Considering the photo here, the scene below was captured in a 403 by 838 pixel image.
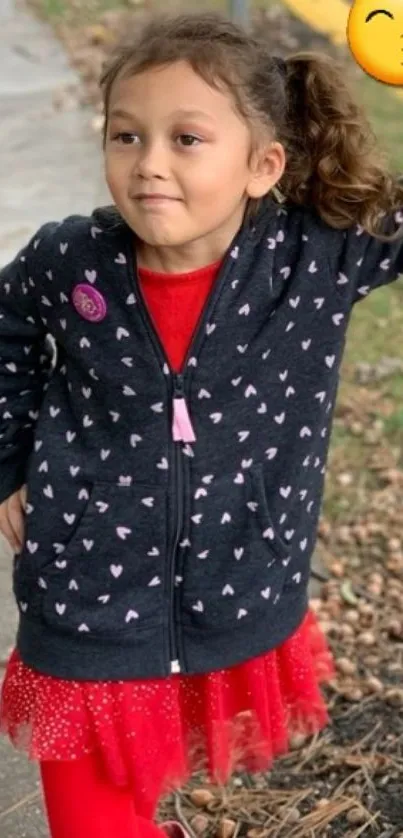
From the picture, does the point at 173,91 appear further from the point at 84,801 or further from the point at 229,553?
the point at 84,801

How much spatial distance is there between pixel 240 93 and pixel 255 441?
488mm

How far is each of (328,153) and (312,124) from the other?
0.05 m

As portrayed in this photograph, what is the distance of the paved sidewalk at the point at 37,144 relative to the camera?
16.8 ft

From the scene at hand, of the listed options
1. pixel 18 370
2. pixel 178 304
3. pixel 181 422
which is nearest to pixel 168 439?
pixel 181 422

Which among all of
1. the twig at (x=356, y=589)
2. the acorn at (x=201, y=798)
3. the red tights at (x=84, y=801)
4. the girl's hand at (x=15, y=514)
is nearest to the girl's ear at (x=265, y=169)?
the girl's hand at (x=15, y=514)

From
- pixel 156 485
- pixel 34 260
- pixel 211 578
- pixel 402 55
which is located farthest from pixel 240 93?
pixel 211 578

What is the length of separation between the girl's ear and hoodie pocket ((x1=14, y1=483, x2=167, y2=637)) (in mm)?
442

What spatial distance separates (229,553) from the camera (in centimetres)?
210

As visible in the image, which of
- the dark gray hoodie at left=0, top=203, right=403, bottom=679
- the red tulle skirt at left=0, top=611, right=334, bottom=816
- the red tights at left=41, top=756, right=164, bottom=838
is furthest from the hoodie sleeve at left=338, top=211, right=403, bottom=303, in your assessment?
the red tights at left=41, top=756, right=164, bottom=838

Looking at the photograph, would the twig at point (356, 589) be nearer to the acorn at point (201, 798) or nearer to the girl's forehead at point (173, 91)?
the acorn at point (201, 798)

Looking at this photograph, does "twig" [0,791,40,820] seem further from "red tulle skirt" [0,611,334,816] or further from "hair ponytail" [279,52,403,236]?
"hair ponytail" [279,52,403,236]

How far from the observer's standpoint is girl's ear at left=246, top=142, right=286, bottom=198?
2010 millimetres

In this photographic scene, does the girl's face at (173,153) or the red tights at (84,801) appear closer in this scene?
the girl's face at (173,153)

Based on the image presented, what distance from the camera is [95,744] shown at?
2.17 m
